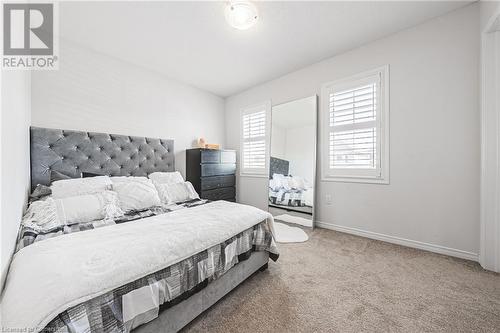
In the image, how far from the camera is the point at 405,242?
2283 millimetres

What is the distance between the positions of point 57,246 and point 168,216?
0.68m

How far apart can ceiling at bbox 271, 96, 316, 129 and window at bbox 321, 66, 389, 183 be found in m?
0.19

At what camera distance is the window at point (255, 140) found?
3686mm

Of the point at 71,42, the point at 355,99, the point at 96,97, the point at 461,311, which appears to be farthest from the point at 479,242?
the point at 71,42

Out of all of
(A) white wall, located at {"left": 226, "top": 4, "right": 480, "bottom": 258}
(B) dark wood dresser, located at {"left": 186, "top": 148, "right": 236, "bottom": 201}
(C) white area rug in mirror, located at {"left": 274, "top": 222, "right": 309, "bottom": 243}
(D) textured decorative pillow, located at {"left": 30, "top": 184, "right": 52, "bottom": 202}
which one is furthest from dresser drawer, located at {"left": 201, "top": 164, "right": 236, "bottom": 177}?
(A) white wall, located at {"left": 226, "top": 4, "right": 480, "bottom": 258}

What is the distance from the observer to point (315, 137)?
2990mm

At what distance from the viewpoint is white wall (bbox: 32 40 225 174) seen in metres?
2.25

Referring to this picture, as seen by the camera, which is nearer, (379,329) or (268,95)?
(379,329)

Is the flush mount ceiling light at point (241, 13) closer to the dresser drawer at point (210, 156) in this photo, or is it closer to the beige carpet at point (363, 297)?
the dresser drawer at point (210, 156)

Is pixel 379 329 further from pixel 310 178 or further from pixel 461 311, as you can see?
pixel 310 178

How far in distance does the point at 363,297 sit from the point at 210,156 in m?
2.81

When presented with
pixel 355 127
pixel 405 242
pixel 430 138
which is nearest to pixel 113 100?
pixel 355 127

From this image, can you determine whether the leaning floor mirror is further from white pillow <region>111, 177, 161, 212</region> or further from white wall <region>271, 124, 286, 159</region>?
white pillow <region>111, 177, 161, 212</region>

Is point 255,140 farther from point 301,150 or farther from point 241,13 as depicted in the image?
point 241,13
